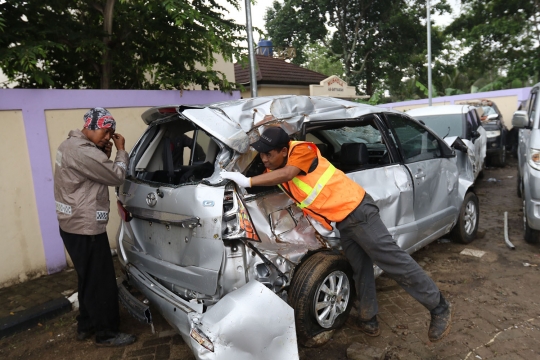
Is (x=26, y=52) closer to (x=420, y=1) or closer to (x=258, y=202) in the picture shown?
(x=258, y=202)

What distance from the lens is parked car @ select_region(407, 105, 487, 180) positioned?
7.70 m

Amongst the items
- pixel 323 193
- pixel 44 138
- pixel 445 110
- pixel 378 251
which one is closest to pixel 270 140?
pixel 323 193

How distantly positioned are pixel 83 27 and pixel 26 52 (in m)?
1.25

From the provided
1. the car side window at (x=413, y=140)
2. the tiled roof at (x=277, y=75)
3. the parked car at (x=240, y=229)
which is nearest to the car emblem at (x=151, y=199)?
the parked car at (x=240, y=229)

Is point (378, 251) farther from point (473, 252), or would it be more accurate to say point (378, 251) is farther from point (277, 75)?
point (277, 75)

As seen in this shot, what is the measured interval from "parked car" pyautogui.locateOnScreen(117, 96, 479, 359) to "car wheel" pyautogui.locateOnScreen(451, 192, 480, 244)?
1.15m

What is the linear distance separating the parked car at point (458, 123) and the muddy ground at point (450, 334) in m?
3.52

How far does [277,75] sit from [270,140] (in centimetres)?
1128

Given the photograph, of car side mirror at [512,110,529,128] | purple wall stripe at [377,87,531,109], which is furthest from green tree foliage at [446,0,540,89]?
car side mirror at [512,110,529,128]

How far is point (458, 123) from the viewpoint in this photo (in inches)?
312

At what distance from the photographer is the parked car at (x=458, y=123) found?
7.70 metres

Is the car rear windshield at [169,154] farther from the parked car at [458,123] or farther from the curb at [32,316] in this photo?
the parked car at [458,123]

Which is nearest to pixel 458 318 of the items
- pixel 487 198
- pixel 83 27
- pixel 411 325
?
pixel 411 325

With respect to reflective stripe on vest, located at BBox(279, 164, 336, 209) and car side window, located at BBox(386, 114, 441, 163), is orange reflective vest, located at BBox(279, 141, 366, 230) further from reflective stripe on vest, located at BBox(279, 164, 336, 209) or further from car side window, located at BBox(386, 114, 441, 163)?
car side window, located at BBox(386, 114, 441, 163)
